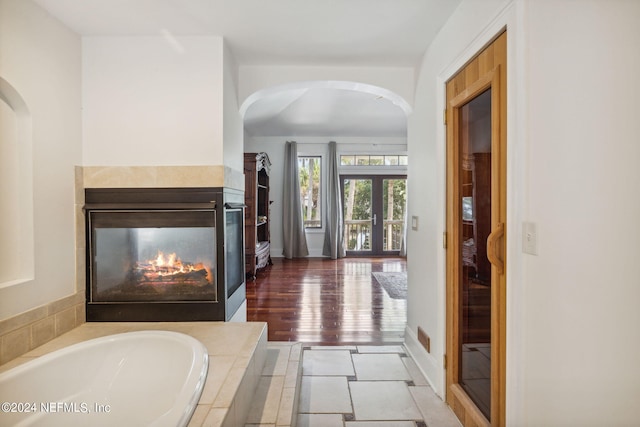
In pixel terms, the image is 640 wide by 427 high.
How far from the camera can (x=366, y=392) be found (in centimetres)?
222

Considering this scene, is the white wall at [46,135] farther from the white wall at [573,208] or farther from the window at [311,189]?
the window at [311,189]

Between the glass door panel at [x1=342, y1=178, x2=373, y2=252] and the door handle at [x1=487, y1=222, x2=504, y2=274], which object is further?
the glass door panel at [x1=342, y1=178, x2=373, y2=252]

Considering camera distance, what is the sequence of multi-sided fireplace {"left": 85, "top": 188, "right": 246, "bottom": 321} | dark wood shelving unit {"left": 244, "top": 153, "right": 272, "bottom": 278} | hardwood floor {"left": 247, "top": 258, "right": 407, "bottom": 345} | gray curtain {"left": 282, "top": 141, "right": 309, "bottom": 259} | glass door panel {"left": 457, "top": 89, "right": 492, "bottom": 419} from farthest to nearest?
gray curtain {"left": 282, "top": 141, "right": 309, "bottom": 259}
dark wood shelving unit {"left": 244, "top": 153, "right": 272, "bottom": 278}
hardwood floor {"left": 247, "top": 258, "right": 407, "bottom": 345}
multi-sided fireplace {"left": 85, "top": 188, "right": 246, "bottom": 321}
glass door panel {"left": 457, "top": 89, "right": 492, "bottom": 419}

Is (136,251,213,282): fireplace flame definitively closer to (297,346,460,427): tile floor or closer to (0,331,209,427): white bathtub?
(0,331,209,427): white bathtub

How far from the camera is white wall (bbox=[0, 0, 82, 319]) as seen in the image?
179 centimetres

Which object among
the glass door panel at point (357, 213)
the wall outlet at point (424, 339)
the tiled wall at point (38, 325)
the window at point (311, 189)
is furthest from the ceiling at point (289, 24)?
the glass door panel at point (357, 213)

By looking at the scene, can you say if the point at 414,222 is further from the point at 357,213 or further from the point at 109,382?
the point at 357,213

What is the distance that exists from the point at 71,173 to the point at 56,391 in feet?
4.41

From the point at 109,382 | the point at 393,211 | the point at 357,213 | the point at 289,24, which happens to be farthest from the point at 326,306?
the point at 393,211

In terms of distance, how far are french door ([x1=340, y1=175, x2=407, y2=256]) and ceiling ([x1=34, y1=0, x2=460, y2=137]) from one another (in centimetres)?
479

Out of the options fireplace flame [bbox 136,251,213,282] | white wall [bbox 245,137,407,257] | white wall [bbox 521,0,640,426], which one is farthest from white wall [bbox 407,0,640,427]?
white wall [bbox 245,137,407,257]

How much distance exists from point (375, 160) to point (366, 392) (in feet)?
19.3

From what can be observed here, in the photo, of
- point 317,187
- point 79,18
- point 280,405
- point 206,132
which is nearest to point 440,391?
point 280,405

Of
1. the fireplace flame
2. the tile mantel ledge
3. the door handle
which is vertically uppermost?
the tile mantel ledge
